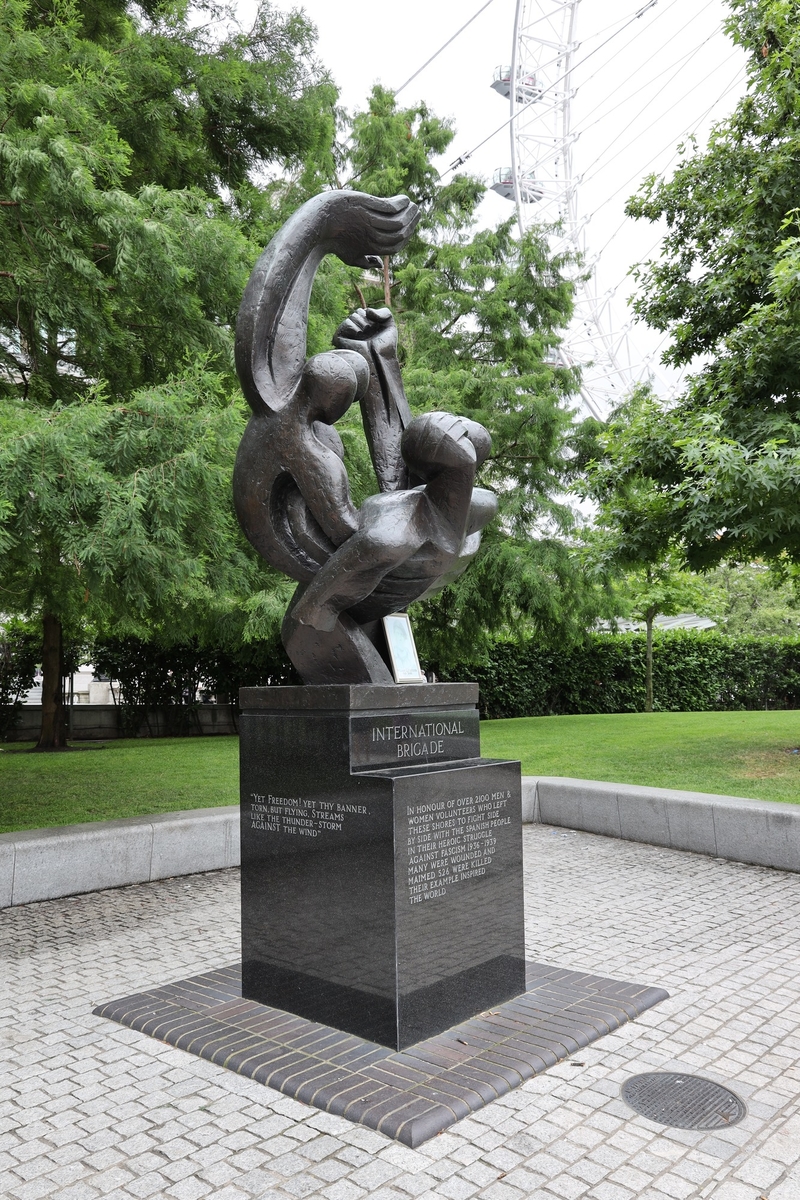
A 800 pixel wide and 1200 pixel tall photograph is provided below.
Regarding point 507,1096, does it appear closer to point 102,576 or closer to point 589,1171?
point 589,1171

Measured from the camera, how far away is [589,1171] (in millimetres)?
3145

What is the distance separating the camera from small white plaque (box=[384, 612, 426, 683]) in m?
4.96

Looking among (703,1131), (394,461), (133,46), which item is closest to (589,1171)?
(703,1131)

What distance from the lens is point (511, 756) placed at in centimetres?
1262

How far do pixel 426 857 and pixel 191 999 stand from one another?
1549 mm

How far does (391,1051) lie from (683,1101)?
1241 mm

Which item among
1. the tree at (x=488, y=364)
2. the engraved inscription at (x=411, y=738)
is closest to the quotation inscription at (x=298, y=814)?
the engraved inscription at (x=411, y=738)

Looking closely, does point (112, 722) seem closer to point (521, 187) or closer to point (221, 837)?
point (221, 837)

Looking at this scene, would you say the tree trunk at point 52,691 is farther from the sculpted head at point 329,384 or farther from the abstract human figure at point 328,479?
the sculpted head at point 329,384

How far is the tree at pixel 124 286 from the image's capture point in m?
6.07

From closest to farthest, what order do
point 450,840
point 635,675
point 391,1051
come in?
point 391,1051 → point 450,840 → point 635,675

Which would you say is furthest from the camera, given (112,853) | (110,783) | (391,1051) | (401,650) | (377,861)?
(110,783)

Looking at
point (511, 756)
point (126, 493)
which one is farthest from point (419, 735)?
point (511, 756)

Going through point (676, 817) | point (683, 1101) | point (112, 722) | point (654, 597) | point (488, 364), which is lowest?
point (683, 1101)
